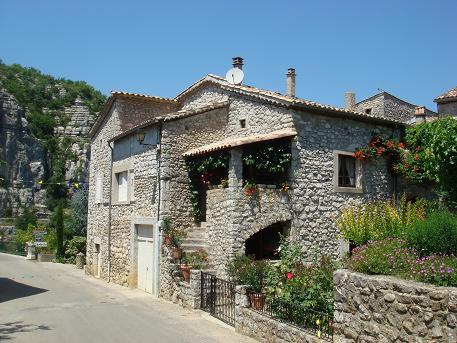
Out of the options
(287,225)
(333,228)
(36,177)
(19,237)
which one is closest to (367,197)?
(333,228)

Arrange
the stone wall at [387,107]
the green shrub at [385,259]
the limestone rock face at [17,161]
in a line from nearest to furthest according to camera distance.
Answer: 1. the green shrub at [385,259]
2. the stone wall at [387,107]
3. the limestone rock face at [17,161]

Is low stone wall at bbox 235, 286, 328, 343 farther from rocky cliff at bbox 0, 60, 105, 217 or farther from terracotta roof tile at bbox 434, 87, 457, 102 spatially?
rocky cliff at bbox 0, 60, 105, 217

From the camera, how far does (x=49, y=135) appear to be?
73688mm

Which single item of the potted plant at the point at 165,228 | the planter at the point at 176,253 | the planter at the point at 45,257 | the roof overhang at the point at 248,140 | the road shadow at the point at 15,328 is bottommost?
the planter at the point at 45,257

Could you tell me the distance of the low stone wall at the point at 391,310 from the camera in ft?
18.6

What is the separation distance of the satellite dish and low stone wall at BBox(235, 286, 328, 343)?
857cm

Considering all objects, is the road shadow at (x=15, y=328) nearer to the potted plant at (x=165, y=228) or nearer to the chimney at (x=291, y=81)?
the potted plant at (x=165, y=228)

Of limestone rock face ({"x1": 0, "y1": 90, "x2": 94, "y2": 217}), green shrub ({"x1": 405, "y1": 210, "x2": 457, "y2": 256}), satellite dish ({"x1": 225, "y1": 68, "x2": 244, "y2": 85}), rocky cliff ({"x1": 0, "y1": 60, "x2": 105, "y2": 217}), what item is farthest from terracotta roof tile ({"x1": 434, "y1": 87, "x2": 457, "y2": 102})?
limestone rock face ({"x1": 0, "y1": 90, "x2": 94, "y2": 217})

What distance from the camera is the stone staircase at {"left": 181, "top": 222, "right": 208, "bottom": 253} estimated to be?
13.6 metres

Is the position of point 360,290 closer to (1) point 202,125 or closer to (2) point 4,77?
(1) point 202,125

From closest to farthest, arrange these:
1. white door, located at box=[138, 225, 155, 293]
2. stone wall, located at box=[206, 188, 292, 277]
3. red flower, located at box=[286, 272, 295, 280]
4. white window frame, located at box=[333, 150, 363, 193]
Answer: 1. red flower, located at box=[286, 272, 295, 280]
2. stone wall, located at box=[206, 188, 292, 277]
3. white window frame, located at box=[333, 150, 363, 193]
4. white door, located at box=[138, 225, 155, 293]

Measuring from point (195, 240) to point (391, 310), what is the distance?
817 cm

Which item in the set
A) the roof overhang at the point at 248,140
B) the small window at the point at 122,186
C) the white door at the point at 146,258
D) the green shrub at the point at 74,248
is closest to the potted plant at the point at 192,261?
the white door at the point at 146,258

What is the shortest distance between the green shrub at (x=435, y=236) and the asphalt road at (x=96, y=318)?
12.5ft
